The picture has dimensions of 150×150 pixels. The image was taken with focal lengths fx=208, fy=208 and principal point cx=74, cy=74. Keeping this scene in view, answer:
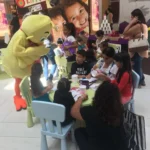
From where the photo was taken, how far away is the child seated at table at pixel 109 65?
2829 mm

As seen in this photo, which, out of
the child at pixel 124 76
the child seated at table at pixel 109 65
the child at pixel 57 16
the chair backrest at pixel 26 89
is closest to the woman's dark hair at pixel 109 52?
the child seated at table at pixel 109 65

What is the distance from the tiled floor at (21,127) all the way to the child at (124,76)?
543mm

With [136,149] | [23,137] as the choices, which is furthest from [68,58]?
[136,149]

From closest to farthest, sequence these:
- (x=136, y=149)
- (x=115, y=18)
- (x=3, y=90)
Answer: (x=136, y=149) → (x=3, y=90) → (x=115, y=18)

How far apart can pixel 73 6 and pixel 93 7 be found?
0.95 m

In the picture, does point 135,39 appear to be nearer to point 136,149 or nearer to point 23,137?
point 136,149

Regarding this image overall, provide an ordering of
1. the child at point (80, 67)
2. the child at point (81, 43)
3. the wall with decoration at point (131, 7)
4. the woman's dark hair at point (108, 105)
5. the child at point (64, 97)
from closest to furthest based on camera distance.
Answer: the woman's dark hair at point (108, 105) → the child at point (64, 97) → the child at point (80, 67) → the child at point (81, 43) → the wall with decoration at point (131, 7)

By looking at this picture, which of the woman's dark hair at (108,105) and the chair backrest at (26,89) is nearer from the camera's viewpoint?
the woman's dark hair at (108,105)

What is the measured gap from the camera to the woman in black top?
5.24 ft

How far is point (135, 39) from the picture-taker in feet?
11.7

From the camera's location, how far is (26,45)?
9.73 feet

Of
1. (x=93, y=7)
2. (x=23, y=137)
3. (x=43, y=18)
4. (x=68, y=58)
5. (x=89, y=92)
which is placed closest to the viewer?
(x=89, y=92)

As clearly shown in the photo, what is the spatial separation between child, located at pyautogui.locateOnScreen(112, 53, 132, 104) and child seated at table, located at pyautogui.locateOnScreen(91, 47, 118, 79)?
27cm

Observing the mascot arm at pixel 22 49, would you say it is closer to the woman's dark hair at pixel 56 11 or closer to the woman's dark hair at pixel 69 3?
the woman's dark hair at pixel 56 11
